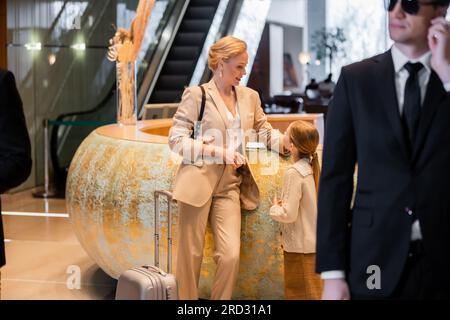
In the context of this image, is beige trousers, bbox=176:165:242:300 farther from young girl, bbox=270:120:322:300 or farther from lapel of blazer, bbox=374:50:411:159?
lapel of blazer, bbox=374:50:411:159

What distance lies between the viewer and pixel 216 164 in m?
3.91

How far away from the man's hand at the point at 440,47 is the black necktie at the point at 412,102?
0.17 feet

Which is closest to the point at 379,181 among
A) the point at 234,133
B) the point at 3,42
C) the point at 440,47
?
the point at 440,47

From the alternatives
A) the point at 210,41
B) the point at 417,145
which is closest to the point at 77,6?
the point at 210,41

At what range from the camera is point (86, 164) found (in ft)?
17.3

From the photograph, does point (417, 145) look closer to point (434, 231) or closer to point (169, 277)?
point (434, 231)

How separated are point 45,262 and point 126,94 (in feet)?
5.45

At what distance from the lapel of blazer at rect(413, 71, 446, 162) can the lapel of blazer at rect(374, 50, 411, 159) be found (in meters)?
0.04

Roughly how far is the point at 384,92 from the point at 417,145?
182 mm

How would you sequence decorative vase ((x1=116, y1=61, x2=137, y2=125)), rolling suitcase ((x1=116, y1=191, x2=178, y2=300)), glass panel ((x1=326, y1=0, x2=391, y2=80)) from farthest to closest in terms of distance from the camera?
glass panel ((x1=326, y1=0, x2=391, y2=80))
decorative vase ((x1=116, y1=61, x2=137, y2=125))
rolling suitcase ((x1=116, y1=191, x2=178, y2=300))

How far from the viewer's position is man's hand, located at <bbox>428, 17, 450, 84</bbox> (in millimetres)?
2076

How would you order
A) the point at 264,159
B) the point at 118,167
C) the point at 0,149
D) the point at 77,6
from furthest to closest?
the point at 77,6, the point at 118,167, the point at 264,159, the point at 0,149

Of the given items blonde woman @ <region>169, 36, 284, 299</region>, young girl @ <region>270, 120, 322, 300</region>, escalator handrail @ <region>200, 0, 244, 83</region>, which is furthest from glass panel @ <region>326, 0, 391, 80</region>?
young girl @ <region>270, 120, 322, 300</region>

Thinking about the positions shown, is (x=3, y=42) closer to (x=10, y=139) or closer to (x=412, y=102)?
(x=10, y=139)
